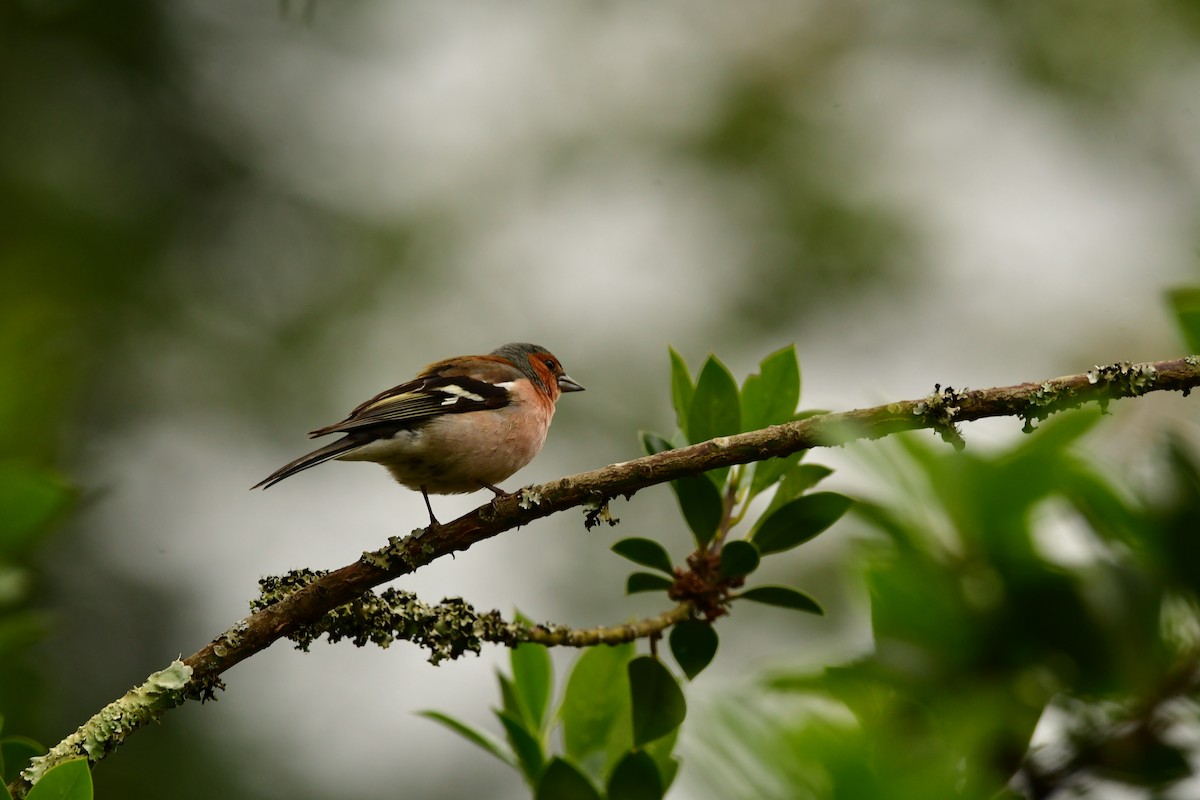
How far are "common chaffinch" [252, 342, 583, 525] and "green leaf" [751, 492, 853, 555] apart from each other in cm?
239

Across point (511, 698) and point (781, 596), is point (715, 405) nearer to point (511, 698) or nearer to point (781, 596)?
point (781, 596)

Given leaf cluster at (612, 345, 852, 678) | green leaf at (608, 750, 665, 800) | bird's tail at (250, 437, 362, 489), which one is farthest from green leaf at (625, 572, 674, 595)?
bird's tail at (250, 437, 362, 489)

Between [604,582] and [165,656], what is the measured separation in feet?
12.7

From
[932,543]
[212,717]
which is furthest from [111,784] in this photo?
[932,543]

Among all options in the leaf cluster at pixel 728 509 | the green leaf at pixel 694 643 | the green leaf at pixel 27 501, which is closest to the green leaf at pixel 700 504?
the leaf cluster at pixel 728 509

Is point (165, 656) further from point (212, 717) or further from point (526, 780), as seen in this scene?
point (526, 780)

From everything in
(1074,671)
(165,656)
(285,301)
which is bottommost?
(1074,671)

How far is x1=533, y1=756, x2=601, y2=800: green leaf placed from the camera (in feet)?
6.32

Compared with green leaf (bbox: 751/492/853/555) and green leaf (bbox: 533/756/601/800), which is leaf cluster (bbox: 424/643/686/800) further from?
green leaf (bbox: 751/492/853/555)

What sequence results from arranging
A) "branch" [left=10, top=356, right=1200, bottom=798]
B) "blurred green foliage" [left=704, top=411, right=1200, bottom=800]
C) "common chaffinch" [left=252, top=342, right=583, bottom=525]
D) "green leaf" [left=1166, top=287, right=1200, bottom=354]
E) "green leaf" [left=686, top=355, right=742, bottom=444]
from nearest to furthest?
"blurred green foliage" [left=704, top=411, right=1200, bottom=800], "green leaf" [left=1166, top=287, right=1200, bottom=354], "branch" [left=10, top=356, right=1200, bottom=798], "green leaf" [left=686, top=355, right=742, bottom=444], "common chaffinch" [left=252, top=342, right=583, bottom=525]

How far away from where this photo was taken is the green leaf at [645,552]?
2.44 metres

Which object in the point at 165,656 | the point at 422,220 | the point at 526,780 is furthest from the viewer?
the point at 422,220

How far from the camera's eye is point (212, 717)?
906 centimetres

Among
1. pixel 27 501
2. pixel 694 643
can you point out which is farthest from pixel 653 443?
pixel 27 501
